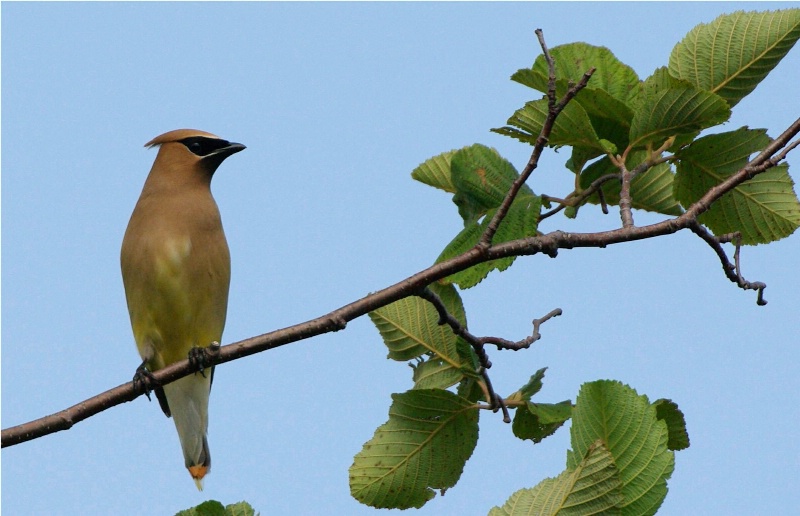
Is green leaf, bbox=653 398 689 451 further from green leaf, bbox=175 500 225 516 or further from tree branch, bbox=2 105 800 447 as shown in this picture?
green leaf, bbox=175 500 225 516

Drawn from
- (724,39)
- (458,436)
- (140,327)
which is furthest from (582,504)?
(140,327)

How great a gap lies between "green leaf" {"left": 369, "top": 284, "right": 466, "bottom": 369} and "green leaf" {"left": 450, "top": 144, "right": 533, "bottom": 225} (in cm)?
31

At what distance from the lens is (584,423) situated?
2248 millimetres

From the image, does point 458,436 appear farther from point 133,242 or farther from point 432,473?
point 133,242

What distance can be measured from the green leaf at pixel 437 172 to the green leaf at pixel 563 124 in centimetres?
51

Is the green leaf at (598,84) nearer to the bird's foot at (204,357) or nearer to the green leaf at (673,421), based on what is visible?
the green leaf at (673,421)

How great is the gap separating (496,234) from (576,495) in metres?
1.12

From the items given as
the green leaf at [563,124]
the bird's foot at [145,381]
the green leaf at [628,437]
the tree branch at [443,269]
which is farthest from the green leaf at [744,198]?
the bird's foot at [145,381]

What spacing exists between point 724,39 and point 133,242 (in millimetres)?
3017

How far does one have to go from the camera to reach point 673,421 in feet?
9.26

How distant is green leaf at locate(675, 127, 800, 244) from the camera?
3.13 m

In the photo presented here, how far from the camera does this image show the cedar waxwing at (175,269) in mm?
4707

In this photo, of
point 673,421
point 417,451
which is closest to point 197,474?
point 417,451

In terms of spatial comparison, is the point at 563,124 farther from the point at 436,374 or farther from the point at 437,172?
the point at 436,374
